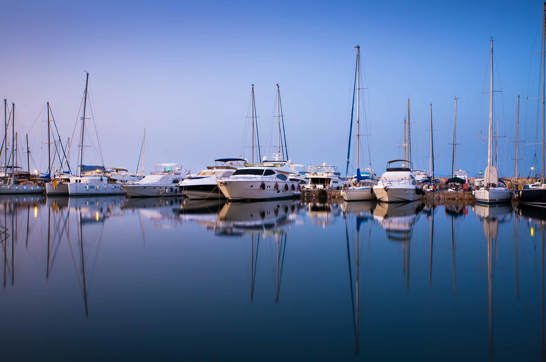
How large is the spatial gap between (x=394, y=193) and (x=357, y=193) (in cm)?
345

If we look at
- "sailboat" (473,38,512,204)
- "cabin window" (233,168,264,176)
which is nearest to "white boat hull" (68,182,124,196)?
"cabin window" (233,168,264,176)

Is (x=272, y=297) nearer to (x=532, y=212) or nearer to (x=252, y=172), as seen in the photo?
(x=532, y=212)

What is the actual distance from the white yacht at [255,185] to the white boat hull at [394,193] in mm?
8882

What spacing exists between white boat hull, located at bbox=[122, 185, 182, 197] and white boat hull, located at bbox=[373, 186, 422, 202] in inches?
963

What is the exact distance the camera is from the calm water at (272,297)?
640cm

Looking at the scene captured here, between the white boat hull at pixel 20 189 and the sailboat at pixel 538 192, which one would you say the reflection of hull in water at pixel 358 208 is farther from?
the white boat hull at pixel 20 189

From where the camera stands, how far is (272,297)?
9016 millimetres

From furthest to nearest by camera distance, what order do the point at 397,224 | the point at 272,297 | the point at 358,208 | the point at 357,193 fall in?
the point at 357,193 → the point at 358,208 → the point at 397,224 → the point at 272,297

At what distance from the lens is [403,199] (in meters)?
36.8

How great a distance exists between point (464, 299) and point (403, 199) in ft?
94.2

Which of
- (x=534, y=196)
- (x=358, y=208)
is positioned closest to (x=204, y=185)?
(x=358, y=208)

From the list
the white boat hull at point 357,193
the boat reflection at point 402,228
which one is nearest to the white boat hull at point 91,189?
the white boat hull at point 357,193

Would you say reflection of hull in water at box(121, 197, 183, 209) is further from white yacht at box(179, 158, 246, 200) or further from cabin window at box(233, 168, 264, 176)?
cabin window at box(233, 168, 264, 176)

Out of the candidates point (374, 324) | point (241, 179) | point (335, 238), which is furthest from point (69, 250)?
point (241, 179)
